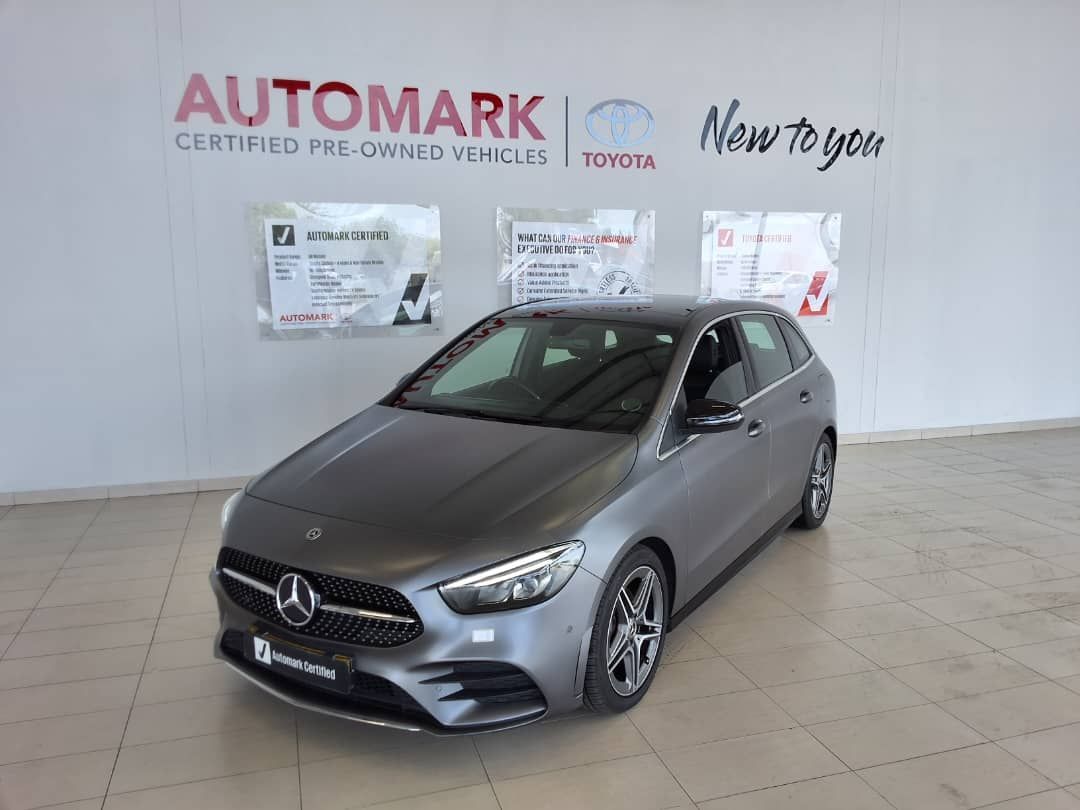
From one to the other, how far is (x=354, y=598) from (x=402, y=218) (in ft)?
12.6

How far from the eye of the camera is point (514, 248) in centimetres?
596

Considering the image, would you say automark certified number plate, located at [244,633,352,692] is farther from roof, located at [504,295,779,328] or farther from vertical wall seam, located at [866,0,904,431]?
vertical wall seam, located at [866,0,904,431]

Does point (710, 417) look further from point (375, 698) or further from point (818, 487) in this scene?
point (818, 487)

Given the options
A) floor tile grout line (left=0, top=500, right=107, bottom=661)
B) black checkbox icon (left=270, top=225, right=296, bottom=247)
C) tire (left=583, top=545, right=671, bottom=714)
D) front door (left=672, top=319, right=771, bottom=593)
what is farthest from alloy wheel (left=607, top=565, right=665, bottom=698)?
black checkbox icon (left=270, top=225, right=296, bottom=247)

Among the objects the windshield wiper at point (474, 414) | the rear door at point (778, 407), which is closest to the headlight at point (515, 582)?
the windshield wiper at point (474, 414)

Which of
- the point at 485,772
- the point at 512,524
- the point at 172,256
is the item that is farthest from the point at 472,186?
the point at 485,772

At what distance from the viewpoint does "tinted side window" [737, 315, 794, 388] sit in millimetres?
3846

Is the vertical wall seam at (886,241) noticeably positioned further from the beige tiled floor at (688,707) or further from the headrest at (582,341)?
the headrest at (582,341)

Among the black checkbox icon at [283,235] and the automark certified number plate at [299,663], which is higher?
the black checkbox icon at [283,235]

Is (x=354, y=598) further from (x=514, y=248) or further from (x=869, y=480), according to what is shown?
(x=869, y=480)

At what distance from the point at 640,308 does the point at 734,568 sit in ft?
4.06

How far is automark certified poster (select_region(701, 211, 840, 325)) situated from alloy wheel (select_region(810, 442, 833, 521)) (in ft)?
7.17

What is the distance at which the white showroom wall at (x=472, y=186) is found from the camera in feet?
16.6

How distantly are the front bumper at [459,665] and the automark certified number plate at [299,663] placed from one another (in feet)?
0.08
